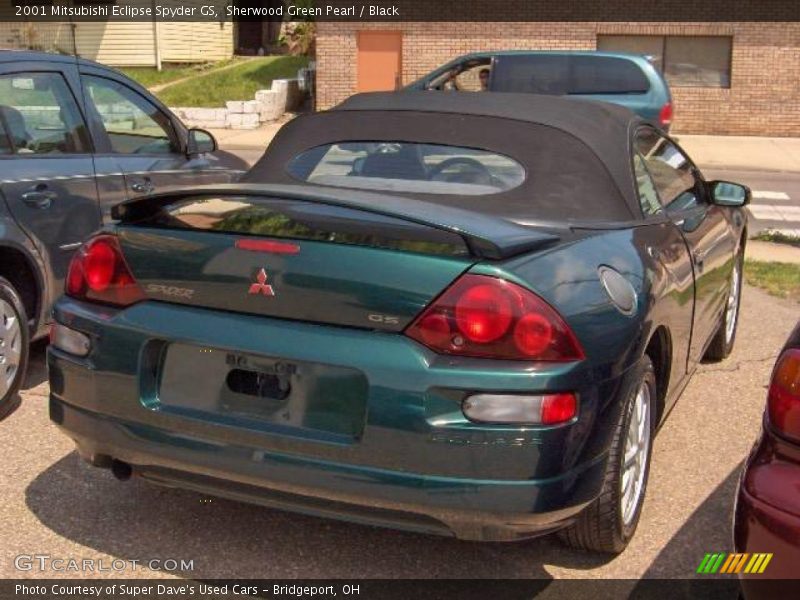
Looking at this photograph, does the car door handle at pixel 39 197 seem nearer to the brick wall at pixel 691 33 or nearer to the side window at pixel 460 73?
the side window at pixel 460 73

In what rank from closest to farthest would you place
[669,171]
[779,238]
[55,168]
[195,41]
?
1. [669,171]
2. [55,168]
3. [779,238]
4. [195,41]

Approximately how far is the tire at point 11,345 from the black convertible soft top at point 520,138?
49.1 inches

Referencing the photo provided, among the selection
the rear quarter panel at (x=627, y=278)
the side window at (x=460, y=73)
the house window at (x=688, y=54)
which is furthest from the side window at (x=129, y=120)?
the house window at (x=688, y=54)

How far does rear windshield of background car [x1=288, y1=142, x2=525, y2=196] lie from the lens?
4.21m

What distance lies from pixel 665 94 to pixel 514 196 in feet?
37.2

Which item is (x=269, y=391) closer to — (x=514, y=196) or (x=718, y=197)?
(x=514, y=196)

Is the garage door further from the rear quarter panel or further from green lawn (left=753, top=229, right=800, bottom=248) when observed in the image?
the rear quarter panel

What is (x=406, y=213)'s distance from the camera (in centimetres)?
314

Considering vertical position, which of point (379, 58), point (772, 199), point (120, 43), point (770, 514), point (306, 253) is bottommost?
point (772, 199)

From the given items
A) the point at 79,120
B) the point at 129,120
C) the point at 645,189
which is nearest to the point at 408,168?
the point at 645,189

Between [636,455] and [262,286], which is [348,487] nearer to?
[262,286]

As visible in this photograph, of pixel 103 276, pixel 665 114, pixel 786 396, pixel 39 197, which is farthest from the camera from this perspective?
pixel 665 114

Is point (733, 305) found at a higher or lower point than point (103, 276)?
lower

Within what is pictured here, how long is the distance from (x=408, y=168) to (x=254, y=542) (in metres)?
1.71
